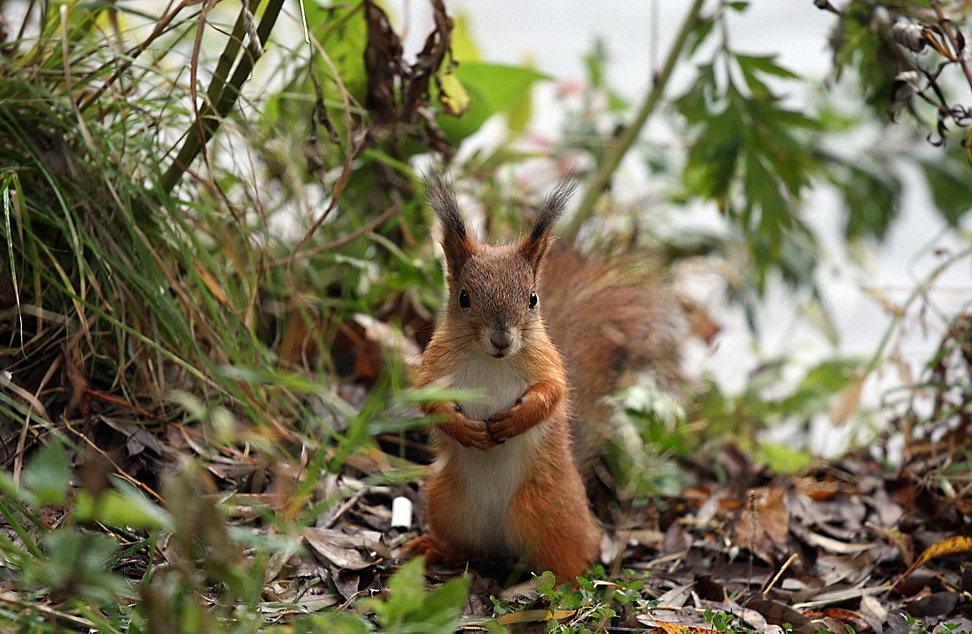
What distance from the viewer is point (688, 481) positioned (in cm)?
244

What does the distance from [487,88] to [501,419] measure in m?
1.30

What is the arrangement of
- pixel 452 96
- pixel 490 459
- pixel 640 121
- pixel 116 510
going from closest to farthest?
pixel 116 510
pixel 490 459
pixel 452 96
pixel 640 121

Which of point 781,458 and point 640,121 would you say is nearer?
point 781,458

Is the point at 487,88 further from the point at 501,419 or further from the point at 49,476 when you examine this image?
the point at 49,476

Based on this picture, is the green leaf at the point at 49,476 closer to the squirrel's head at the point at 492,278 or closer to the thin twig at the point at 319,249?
the squirrel's head at the point at 492,278

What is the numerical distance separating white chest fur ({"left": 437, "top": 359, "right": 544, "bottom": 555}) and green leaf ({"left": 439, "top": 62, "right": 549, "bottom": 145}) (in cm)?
111

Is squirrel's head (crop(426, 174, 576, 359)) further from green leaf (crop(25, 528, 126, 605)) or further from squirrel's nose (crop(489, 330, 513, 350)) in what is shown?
green leaf (crop(25, 528, 126, 605))

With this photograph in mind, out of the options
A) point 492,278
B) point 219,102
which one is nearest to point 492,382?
point 492,278

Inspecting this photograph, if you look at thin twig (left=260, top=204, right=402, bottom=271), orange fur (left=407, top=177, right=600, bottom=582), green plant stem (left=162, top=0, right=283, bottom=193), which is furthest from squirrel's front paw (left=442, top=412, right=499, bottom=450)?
green plant stem (left=162, top=0, right=283, bottom=193)

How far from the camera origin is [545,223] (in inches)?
69.4

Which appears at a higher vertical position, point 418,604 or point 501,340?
point 501,340

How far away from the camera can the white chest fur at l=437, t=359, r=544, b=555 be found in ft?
5.66

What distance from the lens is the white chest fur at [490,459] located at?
5.66 feet

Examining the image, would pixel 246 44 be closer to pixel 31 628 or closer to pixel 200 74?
pixel 200 74
